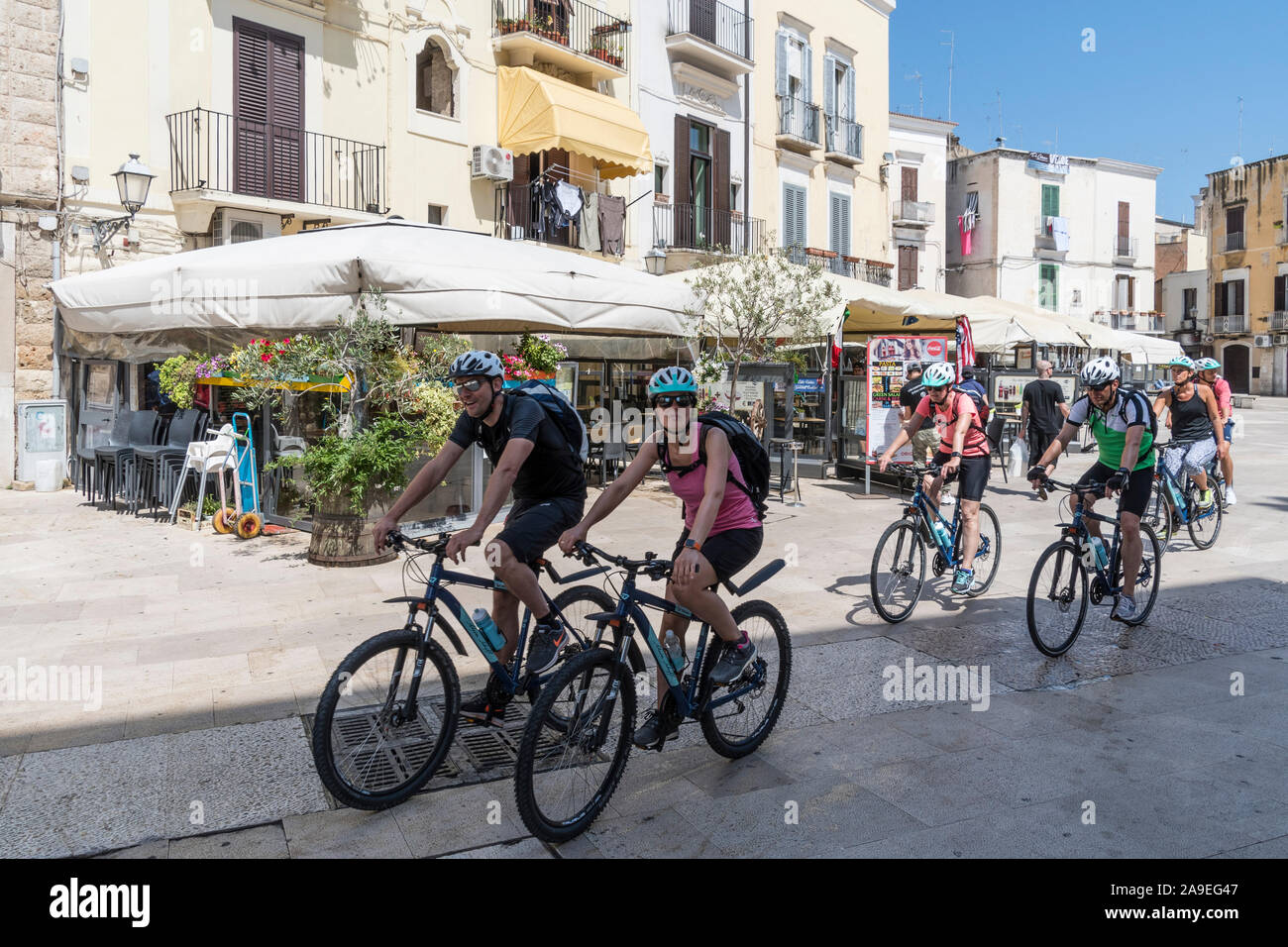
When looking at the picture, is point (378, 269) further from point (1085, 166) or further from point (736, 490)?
point (1085, 166)

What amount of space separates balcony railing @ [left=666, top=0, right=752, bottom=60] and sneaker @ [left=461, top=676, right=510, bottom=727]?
19.1 m

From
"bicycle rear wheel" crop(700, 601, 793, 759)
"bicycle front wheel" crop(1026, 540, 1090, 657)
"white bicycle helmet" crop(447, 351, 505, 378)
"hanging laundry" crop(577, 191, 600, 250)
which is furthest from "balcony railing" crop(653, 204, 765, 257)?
"bicycle rear wheel" crop(700, 601, 793, 759)

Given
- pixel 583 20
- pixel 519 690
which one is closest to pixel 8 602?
pixel 519 690

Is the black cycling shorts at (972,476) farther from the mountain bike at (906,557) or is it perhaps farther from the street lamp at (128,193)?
the street lamp at (128,193)

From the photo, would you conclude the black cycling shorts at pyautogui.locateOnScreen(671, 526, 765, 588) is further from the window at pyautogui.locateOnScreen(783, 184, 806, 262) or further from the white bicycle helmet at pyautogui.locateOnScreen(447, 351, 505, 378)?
the window at pyautogui.locateOnScreen(783, 184, 806, 262)

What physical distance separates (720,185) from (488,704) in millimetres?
19444

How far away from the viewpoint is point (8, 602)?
708 centimetres

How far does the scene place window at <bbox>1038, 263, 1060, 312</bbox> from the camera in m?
41.6

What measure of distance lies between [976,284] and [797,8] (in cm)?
1911

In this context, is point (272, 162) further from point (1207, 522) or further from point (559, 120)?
point (1207, 522)

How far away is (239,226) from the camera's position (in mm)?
14172

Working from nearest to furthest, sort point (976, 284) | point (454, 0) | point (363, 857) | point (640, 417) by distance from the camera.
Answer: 1. point (363, 857)
2. point (640, 417)
3. point (454, 0)
4. point (976, 284)

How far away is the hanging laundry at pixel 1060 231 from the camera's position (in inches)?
1628

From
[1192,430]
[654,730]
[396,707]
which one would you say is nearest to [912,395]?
[1192,430]
